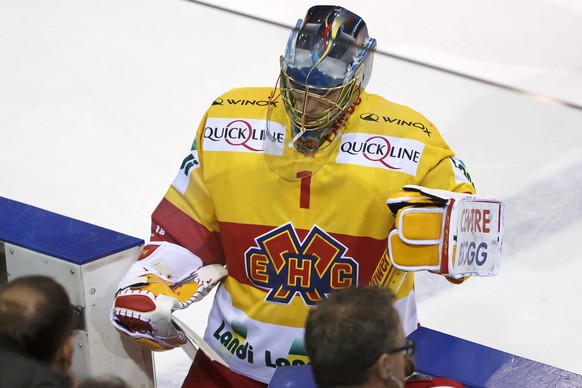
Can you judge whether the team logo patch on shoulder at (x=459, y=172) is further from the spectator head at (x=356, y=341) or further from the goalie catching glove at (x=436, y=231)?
the spectator head at (x=356, y=341)

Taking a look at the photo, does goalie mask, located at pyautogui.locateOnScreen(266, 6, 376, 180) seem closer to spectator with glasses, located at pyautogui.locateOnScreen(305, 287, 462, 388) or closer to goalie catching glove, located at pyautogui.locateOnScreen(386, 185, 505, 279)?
goalie catching glove, located at pyautogui.locateOnScreen(386, 185, 505, 279)

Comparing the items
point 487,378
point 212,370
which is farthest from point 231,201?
point 487,378

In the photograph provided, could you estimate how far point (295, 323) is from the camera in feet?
9.57

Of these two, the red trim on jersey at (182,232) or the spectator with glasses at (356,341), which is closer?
the spectator with glasses at (356,341)

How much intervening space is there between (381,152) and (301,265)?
0.35m

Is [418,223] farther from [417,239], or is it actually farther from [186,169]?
[186,169]

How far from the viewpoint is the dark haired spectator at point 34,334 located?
2.09 metres

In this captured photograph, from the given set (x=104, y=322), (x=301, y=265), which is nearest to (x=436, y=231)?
A: (x=301, y=265)

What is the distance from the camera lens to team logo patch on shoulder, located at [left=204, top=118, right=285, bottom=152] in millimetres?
2957

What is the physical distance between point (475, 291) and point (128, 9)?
10.3 feet

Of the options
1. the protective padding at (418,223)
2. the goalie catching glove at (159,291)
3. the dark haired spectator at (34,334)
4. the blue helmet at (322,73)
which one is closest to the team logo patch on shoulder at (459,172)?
the protective padding at (418,223)

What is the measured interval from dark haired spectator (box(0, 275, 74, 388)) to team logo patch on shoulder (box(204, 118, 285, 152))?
0.82 meters

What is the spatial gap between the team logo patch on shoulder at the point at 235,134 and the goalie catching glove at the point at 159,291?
29 centimetres

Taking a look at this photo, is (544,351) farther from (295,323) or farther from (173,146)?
(173,146)
